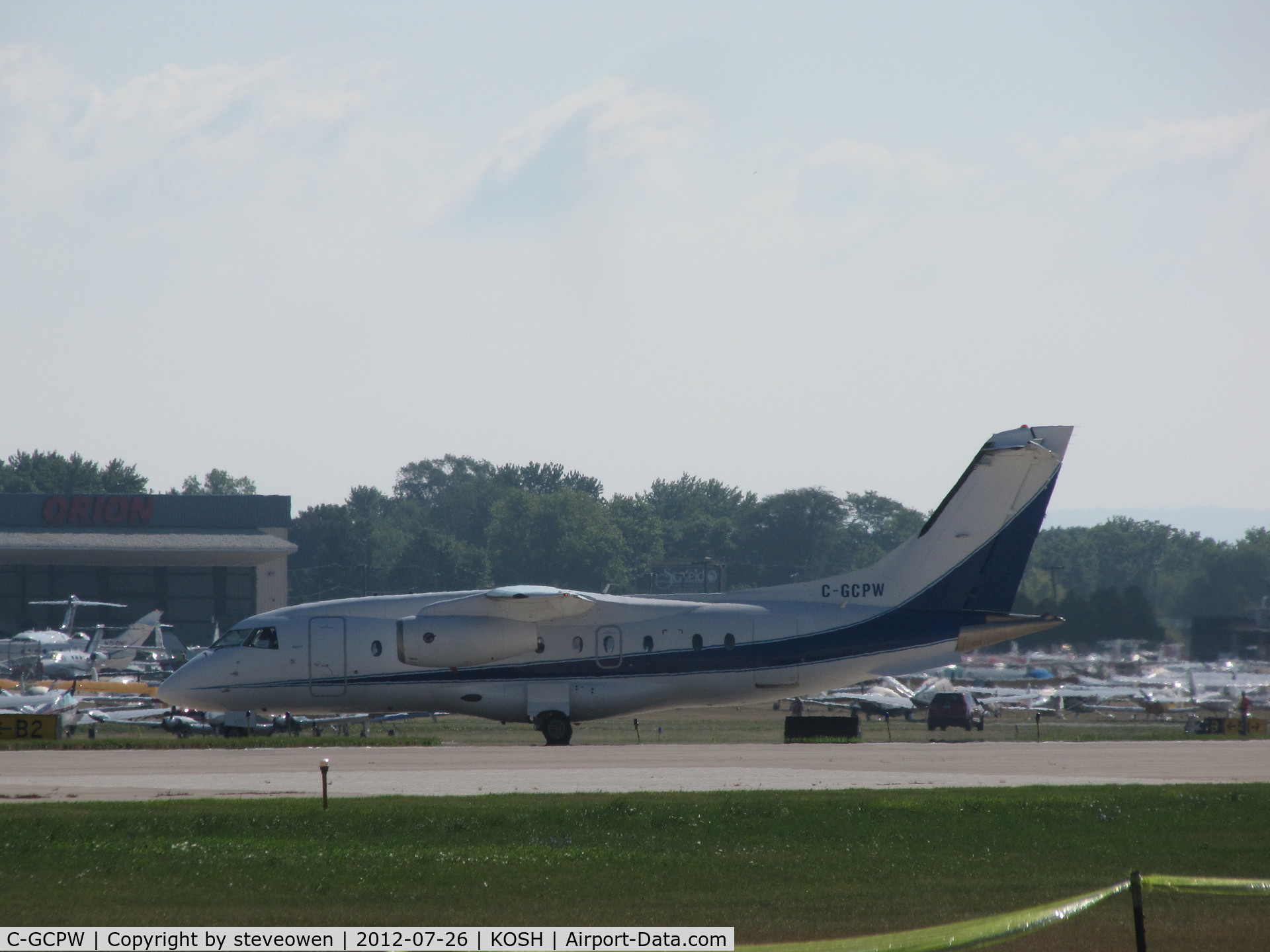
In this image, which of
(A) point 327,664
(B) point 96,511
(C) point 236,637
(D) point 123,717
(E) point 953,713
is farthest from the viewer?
(B) point 96,511

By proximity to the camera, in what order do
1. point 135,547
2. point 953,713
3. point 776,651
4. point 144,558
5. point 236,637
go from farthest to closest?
point 144,558
point 135,547
point 953,713
point 236,637
point 776,651

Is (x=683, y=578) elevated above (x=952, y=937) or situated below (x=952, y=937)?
above

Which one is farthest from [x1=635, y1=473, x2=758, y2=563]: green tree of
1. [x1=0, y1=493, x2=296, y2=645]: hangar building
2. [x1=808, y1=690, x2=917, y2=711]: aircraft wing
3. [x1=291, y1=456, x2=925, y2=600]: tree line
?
[x1=808, y1=690, x2=917, y2=711]: aircraft wing

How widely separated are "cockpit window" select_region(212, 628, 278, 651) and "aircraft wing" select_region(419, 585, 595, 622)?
4.00m

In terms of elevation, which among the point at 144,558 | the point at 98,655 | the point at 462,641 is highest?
the point at 144,558

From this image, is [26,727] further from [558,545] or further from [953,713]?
[558,545]

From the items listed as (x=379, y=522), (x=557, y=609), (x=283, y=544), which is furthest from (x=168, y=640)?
(x=379, y=522)

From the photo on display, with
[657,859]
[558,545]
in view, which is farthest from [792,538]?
[657,859]

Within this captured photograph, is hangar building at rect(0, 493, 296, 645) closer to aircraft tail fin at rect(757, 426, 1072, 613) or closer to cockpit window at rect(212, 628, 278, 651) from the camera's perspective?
cockpit window at rect(212, 628, 278, 651)

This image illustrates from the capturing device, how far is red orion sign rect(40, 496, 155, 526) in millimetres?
103750

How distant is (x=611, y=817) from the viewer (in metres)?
18.5

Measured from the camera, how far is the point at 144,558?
101 metres

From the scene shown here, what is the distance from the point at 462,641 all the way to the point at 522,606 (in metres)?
1.73

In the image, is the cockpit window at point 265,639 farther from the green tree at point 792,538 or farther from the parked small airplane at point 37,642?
the green tree at point 792,538
